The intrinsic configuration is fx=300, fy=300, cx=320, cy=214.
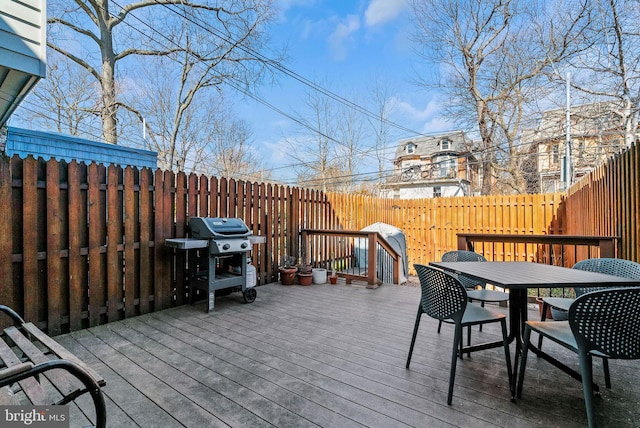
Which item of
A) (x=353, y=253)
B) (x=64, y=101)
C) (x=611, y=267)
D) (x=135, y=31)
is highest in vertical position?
(x=135, y=31)

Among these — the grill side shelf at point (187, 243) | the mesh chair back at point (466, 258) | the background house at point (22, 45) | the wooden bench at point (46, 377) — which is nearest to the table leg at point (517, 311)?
the mesh chair back at point (466, 258)

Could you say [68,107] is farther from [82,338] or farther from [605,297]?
[605,297]

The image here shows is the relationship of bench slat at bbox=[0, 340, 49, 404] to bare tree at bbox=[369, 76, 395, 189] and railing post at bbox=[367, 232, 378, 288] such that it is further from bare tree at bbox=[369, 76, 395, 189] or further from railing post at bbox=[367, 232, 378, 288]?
bare tree at bbox=[369, 76, 395, 189]

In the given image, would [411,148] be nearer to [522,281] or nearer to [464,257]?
[464,257]

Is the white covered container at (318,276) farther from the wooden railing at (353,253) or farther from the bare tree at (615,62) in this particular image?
the bare tree at (615,62)

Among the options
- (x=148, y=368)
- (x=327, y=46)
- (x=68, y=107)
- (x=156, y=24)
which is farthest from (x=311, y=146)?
(x=148, y=368)

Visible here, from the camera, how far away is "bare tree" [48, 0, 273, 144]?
942cm

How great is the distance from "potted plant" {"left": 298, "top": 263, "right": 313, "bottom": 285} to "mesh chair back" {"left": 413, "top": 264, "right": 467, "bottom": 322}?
10.2 feet

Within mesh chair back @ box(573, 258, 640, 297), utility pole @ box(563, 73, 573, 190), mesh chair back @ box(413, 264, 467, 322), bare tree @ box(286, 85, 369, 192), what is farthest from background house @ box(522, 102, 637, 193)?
mesh chair back @ box(413, 264, 467, 322)

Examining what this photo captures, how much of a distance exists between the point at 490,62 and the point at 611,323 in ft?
40.7

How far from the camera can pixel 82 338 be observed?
2.84 m

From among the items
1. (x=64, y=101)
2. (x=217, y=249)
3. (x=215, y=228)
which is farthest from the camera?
(x=64, y=101)

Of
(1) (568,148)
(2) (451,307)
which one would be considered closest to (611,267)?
(2) (451,307)

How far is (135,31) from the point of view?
1012 cm
